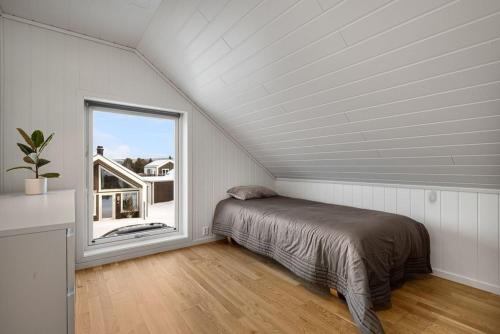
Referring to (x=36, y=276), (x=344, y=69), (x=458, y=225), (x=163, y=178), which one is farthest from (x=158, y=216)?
(x=458, y=225)

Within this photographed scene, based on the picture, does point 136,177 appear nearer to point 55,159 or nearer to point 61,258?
point 55,159

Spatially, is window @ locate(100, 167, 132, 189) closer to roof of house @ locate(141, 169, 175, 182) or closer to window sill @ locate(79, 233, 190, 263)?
roof of house @ locate(141, 169, 175, 182)

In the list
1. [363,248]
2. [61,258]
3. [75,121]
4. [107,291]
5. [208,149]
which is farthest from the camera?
[208,149]

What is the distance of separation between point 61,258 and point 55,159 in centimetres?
183

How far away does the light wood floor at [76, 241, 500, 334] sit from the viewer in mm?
1537

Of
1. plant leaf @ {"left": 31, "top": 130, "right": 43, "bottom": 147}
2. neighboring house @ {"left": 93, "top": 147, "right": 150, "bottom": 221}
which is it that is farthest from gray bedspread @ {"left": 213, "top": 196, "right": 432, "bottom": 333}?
plant leaf @ {"left": 31, "top": 130, "right": 43, "bottom": 147}

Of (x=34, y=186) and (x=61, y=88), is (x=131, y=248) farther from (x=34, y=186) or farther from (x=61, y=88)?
(x=61, y=88)

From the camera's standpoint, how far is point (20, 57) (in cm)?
209

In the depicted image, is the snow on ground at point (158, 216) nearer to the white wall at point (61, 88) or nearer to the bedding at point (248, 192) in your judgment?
the white wall at point (61, 88)

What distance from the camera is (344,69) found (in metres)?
1.64

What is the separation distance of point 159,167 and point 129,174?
1.20ft

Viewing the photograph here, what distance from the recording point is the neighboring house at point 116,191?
2.69 meters

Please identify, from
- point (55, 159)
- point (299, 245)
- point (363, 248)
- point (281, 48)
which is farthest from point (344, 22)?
point (55, 159)

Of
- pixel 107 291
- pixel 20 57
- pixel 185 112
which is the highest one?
pixel 20 57
